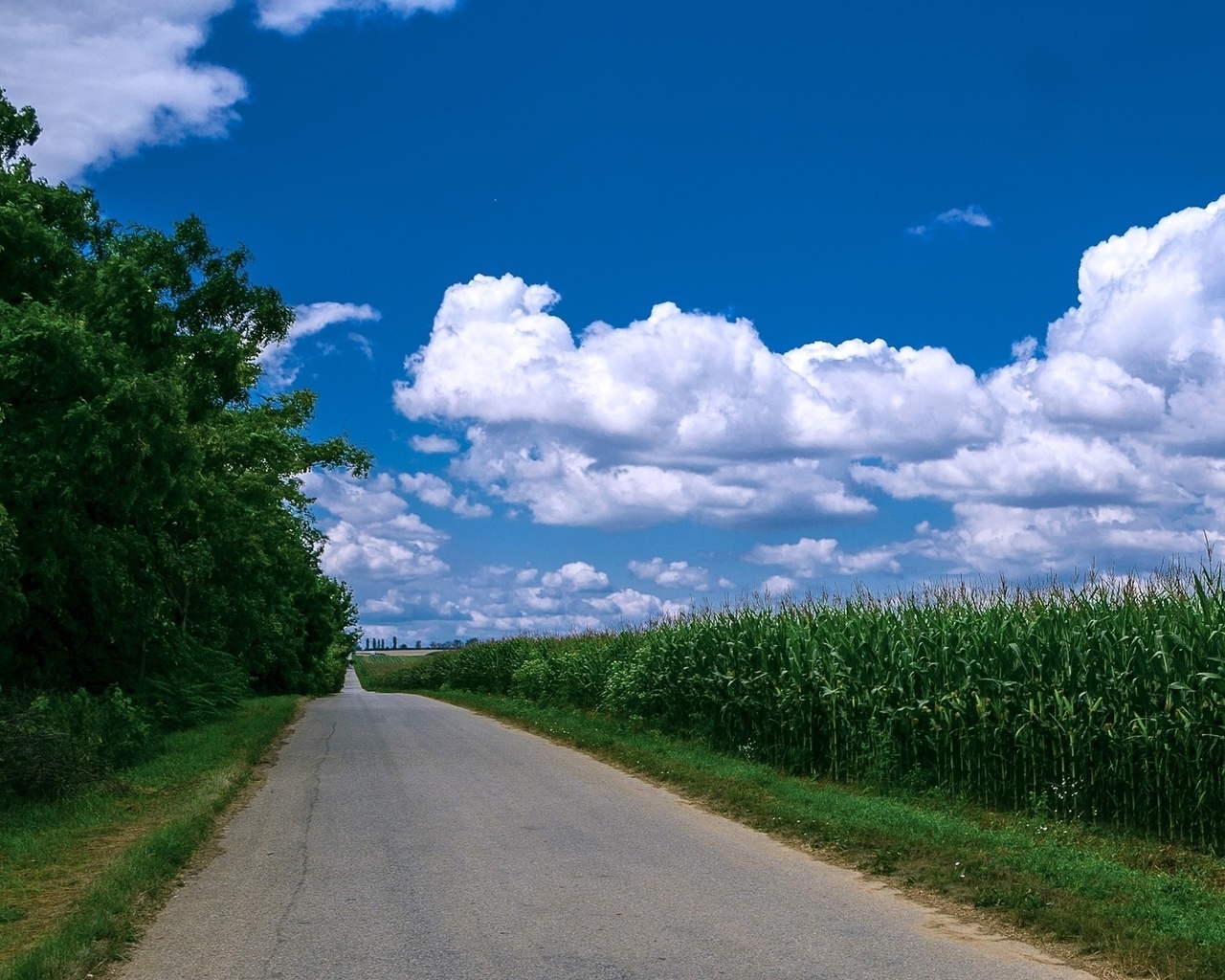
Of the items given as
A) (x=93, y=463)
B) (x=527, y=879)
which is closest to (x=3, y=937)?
(x=527, y=879)

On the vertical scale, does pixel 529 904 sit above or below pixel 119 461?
below

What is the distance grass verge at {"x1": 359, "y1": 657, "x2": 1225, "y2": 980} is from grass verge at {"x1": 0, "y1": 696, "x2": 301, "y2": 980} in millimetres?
5697

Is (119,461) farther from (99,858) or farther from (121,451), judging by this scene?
(99,858)

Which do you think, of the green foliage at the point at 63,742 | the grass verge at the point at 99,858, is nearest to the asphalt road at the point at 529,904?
the grass verge at the point at 99,858

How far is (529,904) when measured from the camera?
25.5 feet

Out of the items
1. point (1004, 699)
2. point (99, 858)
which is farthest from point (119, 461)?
point (1004, 699)

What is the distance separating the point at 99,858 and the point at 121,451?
7.86 meters

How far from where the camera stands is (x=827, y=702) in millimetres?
16000

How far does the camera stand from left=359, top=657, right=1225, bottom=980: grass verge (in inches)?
263

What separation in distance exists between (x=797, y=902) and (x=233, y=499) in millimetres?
21005

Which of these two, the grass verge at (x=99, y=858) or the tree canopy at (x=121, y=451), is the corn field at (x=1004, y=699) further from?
the tree canopy at (x=121, y=451)

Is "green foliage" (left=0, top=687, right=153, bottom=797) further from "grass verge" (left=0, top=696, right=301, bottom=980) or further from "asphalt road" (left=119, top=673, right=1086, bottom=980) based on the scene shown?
"asphalt road" (left=119, top=673, right=1086, bottom=980)

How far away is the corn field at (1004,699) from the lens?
1109cm

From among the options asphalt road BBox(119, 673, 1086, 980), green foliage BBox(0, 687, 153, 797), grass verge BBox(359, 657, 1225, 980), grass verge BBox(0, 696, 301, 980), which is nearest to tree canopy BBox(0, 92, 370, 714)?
green foliage BBox(0, 687, 153, 797)
